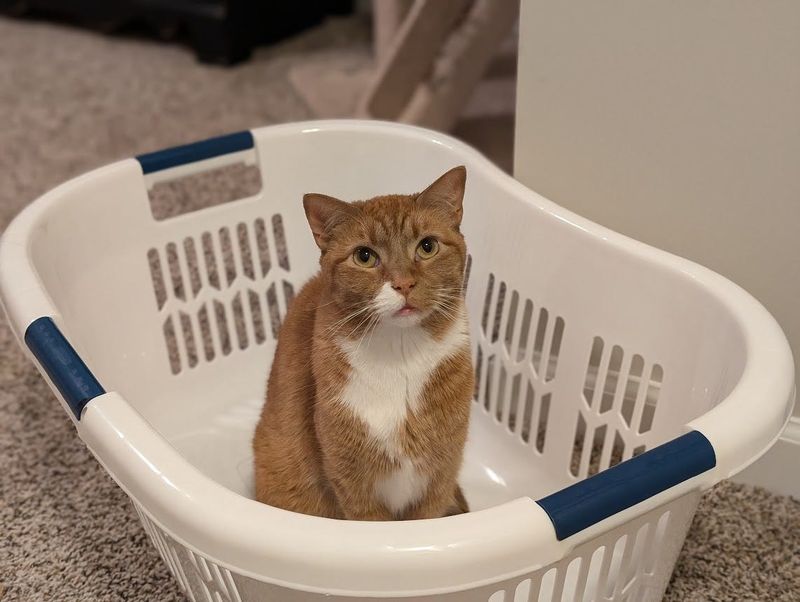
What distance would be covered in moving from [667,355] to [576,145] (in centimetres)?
31

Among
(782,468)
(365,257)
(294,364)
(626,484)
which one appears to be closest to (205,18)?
(294,364)

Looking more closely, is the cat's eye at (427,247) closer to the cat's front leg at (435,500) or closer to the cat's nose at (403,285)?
the cat's nose at (403,285)

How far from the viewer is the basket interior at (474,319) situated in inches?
39.4

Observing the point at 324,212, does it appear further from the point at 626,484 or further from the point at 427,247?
the point at 626,484

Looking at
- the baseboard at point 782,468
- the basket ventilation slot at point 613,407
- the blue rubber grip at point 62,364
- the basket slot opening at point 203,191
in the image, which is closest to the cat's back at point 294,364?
the blue rubber grip at point 62,364

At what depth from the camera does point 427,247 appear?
0.81m

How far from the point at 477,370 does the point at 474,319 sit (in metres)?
0.09

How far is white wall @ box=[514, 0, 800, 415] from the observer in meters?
0.94

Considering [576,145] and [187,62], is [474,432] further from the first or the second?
[187,62]

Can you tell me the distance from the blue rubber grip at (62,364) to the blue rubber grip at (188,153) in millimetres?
404

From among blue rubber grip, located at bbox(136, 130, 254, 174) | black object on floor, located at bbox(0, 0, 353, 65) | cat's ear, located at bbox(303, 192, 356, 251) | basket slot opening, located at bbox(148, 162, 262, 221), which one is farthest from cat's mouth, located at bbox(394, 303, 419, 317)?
black object on floor, located at bbox(0, 0, 353, 65)

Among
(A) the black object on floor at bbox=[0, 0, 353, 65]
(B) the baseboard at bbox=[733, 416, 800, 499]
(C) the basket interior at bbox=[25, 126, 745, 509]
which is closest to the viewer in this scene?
(C) the basket interior at bbox=[25, 126, 745, 509]

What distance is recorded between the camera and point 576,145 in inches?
43.6

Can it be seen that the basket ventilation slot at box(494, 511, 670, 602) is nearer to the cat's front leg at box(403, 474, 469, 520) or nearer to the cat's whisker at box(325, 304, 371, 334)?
the cat's front leg at box(403, 474, 469, 520)
